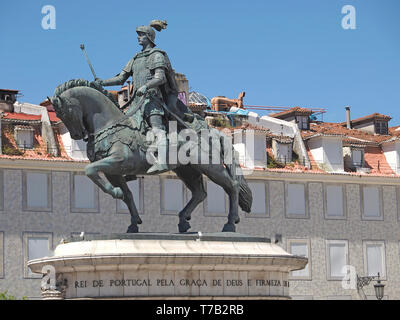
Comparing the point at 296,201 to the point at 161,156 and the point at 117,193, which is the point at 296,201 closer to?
the point at 161,156

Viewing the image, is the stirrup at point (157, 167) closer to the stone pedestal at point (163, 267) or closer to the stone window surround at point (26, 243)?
the stone pedestal at point (163, 267)

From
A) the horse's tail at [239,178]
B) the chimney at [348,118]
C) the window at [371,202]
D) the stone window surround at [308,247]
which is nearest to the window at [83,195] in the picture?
the stone window surround at [308,247]

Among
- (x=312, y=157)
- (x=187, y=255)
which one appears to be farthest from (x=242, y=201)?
(x=312, y=157)

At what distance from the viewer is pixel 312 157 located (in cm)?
6475

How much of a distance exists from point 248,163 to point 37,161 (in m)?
11.1

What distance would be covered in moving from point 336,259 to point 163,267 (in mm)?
39587

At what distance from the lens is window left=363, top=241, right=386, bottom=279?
208 feet

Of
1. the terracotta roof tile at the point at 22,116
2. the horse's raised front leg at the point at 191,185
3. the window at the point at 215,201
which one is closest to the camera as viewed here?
the horse's raised front leg at the point at 191,185

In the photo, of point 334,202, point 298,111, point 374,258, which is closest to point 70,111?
point 334,202

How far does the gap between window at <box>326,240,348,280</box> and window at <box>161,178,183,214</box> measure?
27.5ft

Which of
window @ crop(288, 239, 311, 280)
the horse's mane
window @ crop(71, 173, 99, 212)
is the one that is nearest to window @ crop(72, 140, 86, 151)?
window @ crop(71, 173, 99, 212)

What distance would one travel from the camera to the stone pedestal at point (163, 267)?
2372 centimetres

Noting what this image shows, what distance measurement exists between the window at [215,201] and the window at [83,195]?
574cm
